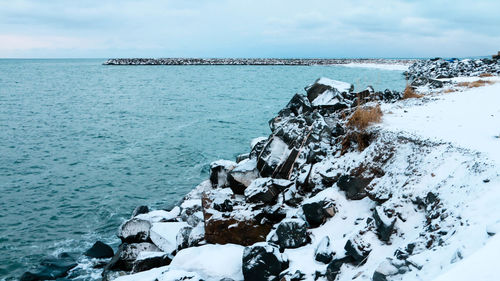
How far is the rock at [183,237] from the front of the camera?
783 centimetres

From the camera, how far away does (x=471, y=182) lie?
484 centimetres

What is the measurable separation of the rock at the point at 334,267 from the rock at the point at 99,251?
6.71m

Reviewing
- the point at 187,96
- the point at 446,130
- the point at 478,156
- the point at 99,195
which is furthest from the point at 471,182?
the point at 187,96

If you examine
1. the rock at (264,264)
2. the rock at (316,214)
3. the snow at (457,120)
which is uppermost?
the snow at (457,120)

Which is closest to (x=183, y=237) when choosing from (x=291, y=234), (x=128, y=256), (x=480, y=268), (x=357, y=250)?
(x=128, y=256)

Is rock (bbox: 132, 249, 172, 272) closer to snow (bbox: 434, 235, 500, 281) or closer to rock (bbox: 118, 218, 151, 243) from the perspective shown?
rock (bbox: 118, 218, 151, 243)

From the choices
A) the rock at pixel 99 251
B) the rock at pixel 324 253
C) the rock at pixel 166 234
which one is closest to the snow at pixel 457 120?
the rock at pixel 324 253

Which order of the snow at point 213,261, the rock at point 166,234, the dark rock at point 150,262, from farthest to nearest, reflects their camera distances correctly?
1. the rock at point 166,234
2. the dark rock at point 150,262
3. the snow at point 213,261

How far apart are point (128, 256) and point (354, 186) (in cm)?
559

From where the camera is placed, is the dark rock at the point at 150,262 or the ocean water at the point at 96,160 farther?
the ocean water at the point at 96,160

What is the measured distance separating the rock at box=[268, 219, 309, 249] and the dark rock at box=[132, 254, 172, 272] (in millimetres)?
2610

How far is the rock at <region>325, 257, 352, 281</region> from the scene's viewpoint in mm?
4938

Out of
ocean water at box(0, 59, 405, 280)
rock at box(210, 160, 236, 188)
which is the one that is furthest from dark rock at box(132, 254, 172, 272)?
rock at box(210, 160, 236, 188)

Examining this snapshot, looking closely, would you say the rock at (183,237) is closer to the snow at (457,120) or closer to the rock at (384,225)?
the rock at (384,225)
